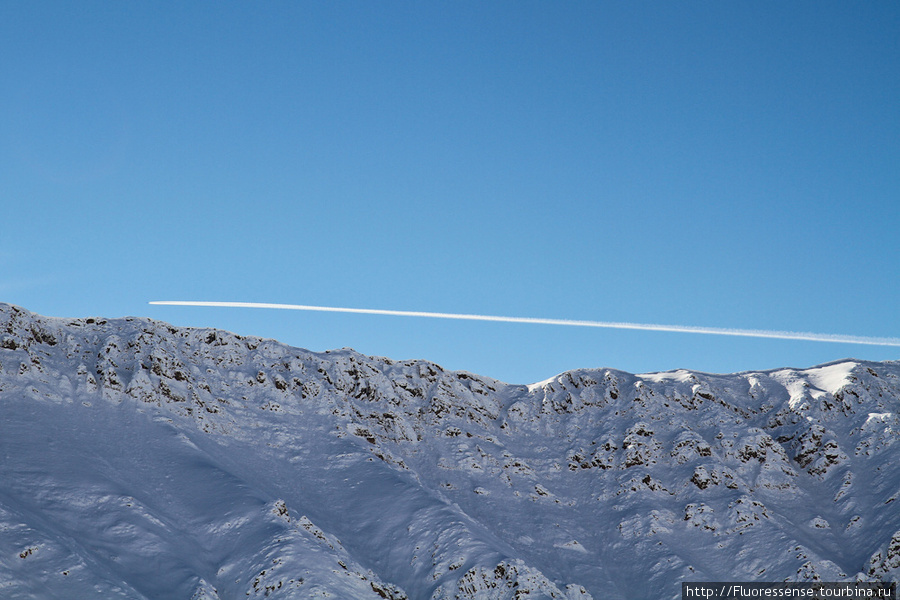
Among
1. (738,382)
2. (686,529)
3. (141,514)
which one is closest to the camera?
(141,514)

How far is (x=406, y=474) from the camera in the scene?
9269cm

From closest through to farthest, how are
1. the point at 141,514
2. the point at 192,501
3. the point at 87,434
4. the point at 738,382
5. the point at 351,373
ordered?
the point at 141,514 < the point at 192,501 < the point at 87,434 < the point at 351,373 < the point at 738,382

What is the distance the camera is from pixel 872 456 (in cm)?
10450

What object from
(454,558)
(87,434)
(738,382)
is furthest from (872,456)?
(87,434)

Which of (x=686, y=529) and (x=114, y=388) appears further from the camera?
(x=686, y=529)

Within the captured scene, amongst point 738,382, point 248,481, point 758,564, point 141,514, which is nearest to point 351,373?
point 248,481

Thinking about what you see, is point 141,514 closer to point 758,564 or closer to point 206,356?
point 206,356

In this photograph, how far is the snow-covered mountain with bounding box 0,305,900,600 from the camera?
65.1 m

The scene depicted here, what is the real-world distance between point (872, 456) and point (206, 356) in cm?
10004

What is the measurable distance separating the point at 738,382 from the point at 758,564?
4906 centimetres

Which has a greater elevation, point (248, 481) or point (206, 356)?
point (206, 356)

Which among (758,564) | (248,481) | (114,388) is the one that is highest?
(114,388)

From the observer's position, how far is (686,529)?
310ft

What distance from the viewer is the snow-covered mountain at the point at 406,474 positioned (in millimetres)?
65125
